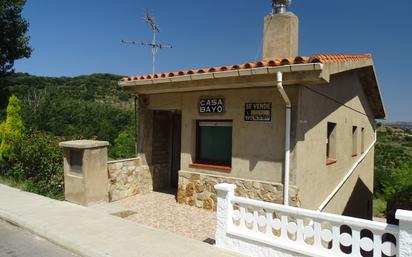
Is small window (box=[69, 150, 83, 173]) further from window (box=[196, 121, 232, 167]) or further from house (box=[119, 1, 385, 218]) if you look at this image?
window (box=[196, 121, 232, 167])

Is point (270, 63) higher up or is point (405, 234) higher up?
point (270, 63)

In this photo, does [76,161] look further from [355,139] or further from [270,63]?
[355,139]

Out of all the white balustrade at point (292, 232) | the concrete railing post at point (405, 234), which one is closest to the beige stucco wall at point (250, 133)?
the white balustrade at point (292, 232)

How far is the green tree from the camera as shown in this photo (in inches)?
500

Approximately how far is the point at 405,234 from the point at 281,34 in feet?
21.1

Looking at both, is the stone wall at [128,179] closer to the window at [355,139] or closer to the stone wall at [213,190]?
the stone wall at [213,190]

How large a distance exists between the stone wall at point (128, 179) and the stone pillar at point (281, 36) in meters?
4.80

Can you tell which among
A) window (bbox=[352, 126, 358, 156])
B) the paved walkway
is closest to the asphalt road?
the paved walkway

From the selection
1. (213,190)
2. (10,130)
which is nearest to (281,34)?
(213,190)

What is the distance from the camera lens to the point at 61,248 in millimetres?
5605

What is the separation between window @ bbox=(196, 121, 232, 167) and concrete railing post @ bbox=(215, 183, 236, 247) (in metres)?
2.91

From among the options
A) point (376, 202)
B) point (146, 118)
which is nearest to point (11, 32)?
point (146, 118)

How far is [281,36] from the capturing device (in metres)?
9.17

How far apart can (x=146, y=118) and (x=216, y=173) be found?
3109 millimetres
